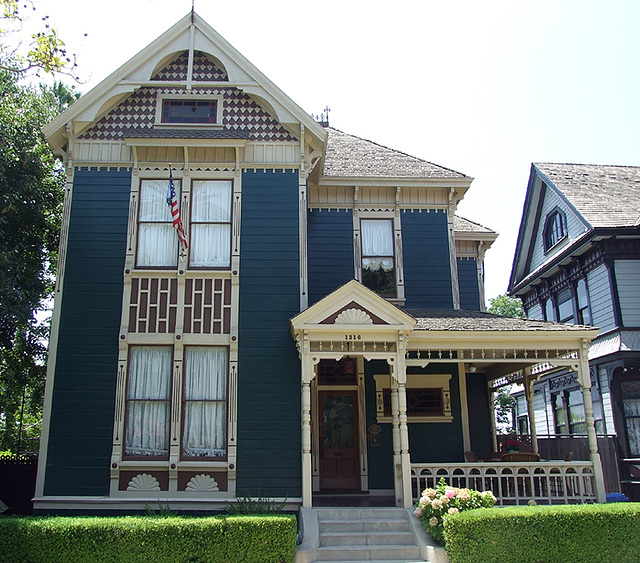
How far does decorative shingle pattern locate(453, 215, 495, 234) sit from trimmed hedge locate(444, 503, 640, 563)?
27.1 feet

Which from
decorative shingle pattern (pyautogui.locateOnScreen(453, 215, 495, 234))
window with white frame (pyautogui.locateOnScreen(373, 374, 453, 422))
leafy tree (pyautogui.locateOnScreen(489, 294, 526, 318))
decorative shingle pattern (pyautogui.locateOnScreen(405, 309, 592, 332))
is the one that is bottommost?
window with white frame (pyautogui.locateOnScreen(373, 374, 453, 422))

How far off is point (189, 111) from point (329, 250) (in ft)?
15.0

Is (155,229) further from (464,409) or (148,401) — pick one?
(464,409)

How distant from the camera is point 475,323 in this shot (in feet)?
40.5

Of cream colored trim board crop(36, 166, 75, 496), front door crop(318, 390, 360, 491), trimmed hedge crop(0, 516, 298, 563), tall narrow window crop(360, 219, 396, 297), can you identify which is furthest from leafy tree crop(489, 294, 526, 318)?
trimmed hedge crop(0, 516, 298, 563)

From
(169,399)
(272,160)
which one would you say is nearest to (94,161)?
(272,160)

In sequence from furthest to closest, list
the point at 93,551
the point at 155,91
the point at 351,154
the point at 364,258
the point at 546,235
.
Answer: the point at 546,235, the point at 351,154, the point at 364,258, the point at 155,91, the point at 93,551

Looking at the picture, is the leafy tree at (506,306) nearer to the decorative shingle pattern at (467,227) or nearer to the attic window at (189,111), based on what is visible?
the decorative shingle pattern at (467,227)

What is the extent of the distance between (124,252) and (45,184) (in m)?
5.80

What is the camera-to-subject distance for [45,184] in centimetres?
1677

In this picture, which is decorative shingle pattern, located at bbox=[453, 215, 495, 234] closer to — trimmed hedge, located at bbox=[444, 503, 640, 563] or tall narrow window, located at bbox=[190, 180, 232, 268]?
tall narrow window, located at bbox=[190, 180, 232, 268]

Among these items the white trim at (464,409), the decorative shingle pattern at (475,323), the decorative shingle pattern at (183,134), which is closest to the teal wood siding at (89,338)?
the decorative shingle pattern at (183,134)

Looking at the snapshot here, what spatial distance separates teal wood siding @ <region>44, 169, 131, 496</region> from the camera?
1153 cm

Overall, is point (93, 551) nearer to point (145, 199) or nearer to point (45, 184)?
point (145, 199)
